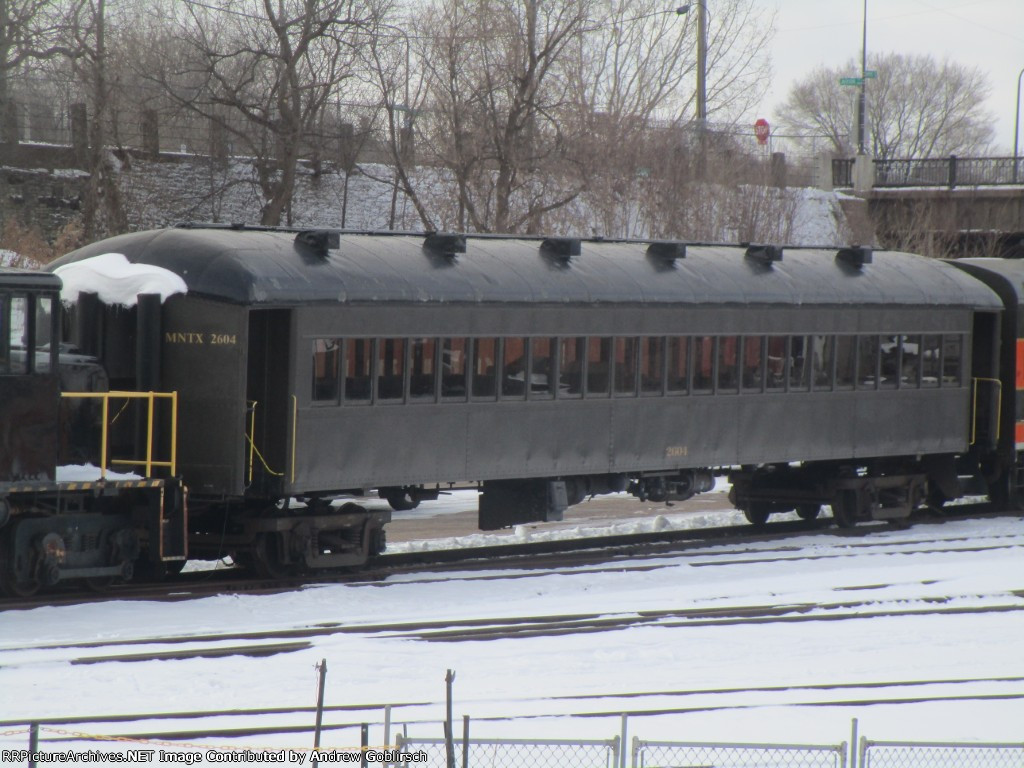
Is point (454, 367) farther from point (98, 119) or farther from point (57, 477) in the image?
point (98, 119)

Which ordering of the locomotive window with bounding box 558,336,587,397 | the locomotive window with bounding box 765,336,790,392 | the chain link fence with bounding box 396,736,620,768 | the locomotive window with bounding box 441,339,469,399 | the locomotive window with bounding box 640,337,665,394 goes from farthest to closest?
the locomotive window with bounding box 765,336,790,392
the locomotive window with bounding box 640,337,665,394
the locomotive window with bounding box 558,336,587,397
the locomotive window with bounding box 441,339,469,399
the chain link fence with bounding box 396,736,620,768

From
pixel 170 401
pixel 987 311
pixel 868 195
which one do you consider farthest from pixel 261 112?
Answer: pixel 170 401

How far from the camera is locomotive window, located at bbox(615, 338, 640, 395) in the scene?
1619 centimetres

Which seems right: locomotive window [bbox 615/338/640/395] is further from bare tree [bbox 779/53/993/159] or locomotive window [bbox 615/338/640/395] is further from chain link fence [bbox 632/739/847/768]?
bare tree [bbox 779/53/993/159]

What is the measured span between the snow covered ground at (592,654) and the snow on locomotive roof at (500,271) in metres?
3.08

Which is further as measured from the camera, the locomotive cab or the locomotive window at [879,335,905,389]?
the locomotive window at [879,335,905,389]

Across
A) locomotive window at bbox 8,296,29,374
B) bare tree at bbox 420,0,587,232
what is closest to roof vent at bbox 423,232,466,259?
locomotive window at bbox 8,296,29,374

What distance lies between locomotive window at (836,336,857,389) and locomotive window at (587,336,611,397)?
13.4 feet

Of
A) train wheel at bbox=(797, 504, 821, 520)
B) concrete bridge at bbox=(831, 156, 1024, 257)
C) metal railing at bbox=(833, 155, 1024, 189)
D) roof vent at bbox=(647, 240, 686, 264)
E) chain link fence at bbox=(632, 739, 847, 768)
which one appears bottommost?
train wheel at bbox=(797, 504, 821, 520)

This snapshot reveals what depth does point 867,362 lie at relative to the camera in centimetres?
1888

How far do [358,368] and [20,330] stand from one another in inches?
133

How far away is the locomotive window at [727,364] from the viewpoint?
17.2 m

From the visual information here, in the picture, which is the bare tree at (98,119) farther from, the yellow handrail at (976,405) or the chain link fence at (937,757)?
the chain link fence at (937,757)

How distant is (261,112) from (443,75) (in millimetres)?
6019
